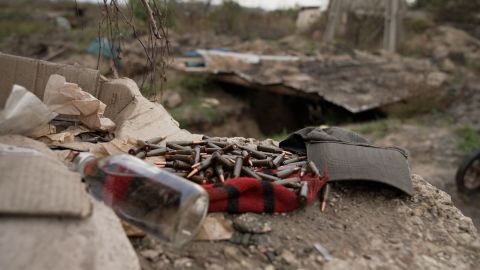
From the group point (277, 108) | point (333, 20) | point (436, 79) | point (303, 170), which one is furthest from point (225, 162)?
point (333, 20)

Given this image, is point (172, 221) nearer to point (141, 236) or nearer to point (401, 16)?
point (141, 236)

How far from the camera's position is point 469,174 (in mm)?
6734

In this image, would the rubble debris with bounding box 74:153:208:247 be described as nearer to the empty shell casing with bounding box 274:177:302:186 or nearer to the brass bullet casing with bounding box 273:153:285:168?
the empty shell casing with bounding box 274:177:302:186

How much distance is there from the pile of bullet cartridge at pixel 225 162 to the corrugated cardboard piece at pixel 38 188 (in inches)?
31.0

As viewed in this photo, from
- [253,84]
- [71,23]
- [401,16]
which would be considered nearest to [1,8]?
[71,23]

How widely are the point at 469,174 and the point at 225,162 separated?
5451 mm

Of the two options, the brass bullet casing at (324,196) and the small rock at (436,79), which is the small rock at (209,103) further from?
the brass bullet casing at (324,196)

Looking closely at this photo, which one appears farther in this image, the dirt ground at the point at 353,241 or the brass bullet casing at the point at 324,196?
the brass bullet casing at the point at 324,196

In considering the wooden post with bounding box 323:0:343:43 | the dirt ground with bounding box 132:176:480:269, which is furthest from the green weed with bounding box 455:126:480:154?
the wooden post with bounding box 323:0:343:43

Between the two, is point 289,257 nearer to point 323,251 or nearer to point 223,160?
point 323,251

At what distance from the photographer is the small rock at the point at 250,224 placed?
2277 millimetres

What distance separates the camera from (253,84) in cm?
988

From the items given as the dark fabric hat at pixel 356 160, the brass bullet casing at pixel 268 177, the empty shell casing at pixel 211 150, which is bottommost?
the brass bullet casing at pixel 268 177

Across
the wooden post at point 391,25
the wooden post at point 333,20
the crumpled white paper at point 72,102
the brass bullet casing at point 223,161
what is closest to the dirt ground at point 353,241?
the brass bullet casing at point 223,161
